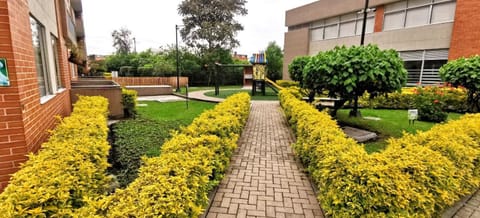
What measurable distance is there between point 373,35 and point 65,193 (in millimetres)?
18416

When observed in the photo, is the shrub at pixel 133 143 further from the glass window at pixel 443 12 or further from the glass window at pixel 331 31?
the glass window at pixel 331 31

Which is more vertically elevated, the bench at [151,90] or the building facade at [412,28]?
the building facade at [412,28]

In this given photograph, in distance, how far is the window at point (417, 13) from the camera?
1194cm

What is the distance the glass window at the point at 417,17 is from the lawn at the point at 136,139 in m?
14.0

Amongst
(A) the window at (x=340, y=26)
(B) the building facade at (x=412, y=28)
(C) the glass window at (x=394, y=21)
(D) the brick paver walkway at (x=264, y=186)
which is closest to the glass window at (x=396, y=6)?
(B) the building facade at (x=412, y=28)

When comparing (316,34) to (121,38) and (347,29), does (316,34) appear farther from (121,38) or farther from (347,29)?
(121,38)

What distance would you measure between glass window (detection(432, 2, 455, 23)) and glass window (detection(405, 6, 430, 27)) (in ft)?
1.23

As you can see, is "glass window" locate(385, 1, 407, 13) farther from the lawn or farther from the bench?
the bench

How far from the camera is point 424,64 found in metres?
13.1

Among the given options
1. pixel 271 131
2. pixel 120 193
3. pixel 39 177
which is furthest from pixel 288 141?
pixel 39 177

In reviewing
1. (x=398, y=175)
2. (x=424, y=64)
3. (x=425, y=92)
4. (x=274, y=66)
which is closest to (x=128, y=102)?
(x=398, y=175)

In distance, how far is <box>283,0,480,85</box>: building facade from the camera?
11.2m

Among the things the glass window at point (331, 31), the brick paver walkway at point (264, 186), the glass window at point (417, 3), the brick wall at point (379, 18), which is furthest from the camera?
the glass window at point (331, 31)

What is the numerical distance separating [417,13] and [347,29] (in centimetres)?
473
